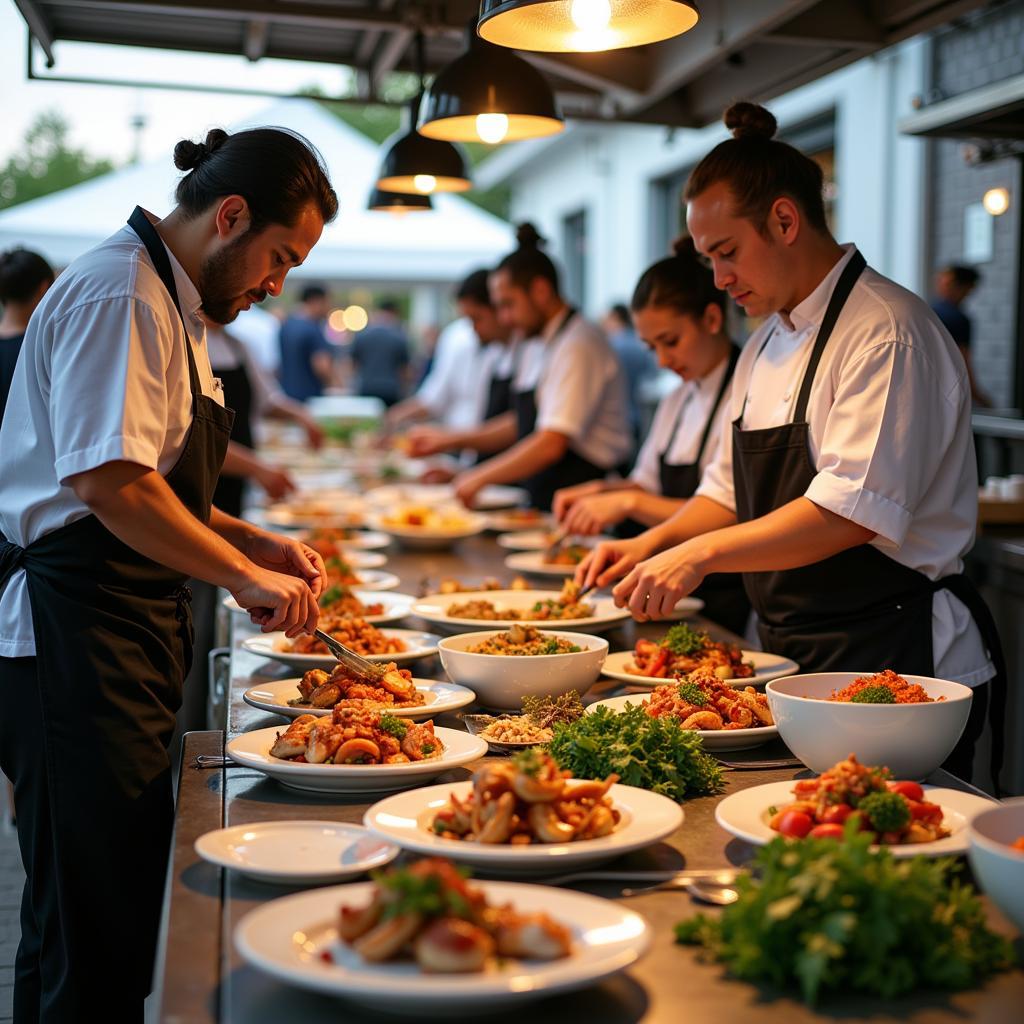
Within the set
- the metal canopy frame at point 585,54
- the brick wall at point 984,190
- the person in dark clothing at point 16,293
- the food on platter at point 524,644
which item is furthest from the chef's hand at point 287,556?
the brick wall at point 984,190

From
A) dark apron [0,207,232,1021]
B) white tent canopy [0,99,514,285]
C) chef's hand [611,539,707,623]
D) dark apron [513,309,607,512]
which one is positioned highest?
white tent canopy [0,99,514,285]

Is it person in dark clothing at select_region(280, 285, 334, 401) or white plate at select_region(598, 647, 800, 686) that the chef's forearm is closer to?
white plate at select_region(598, 647, 800, 686)

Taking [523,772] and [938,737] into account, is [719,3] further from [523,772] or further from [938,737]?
[523,772]

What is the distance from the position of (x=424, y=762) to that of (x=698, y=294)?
7.32 feet

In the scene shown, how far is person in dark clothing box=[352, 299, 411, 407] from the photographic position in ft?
44.4

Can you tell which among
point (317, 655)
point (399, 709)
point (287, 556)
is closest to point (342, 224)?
point (287, 556)

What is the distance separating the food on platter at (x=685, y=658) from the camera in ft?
7.64

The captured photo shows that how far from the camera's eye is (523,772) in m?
1.46

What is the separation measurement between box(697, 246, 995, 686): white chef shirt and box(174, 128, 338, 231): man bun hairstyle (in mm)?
1046

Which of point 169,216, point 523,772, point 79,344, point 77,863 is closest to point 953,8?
point 169,216

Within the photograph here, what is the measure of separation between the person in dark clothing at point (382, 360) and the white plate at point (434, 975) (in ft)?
40.8

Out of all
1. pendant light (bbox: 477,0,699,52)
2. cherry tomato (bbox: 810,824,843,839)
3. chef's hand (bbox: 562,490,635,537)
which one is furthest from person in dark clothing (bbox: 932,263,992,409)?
cherry tomato (bbox: 810,824,843,839)

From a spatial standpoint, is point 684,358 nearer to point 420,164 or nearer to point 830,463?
point 420,164

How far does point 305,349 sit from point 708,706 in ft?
33.8
